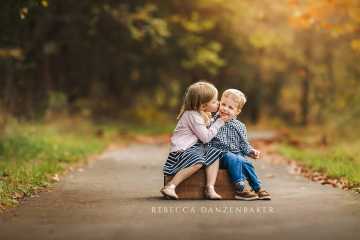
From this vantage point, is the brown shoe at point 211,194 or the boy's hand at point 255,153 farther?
the boy's hand at point 255,153

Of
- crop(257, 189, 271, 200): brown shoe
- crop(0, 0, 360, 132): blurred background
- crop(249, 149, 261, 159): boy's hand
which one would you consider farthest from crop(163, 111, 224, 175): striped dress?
crop(0, 0, 360, 132): blurred background

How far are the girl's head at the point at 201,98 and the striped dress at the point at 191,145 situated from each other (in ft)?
0.34

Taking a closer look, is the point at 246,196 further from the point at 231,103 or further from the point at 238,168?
the point at 231,103

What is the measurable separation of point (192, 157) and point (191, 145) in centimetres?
25

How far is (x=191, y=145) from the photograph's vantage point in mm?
10258

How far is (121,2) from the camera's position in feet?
84.6

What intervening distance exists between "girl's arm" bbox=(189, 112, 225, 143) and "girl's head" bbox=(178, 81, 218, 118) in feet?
0.42

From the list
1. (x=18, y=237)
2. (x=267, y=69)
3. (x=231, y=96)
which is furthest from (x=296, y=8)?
(x=267, y=69)

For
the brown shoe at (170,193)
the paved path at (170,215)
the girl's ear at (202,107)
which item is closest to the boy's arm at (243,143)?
the girl's ear at (202,107)

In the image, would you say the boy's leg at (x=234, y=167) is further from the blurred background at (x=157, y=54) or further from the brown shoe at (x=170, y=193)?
the blurred background at (x=157, y=54)

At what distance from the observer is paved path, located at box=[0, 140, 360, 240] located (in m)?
7.45

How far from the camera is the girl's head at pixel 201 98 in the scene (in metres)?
10.2

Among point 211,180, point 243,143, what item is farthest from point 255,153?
point 211,180

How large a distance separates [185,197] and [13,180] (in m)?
2.62
